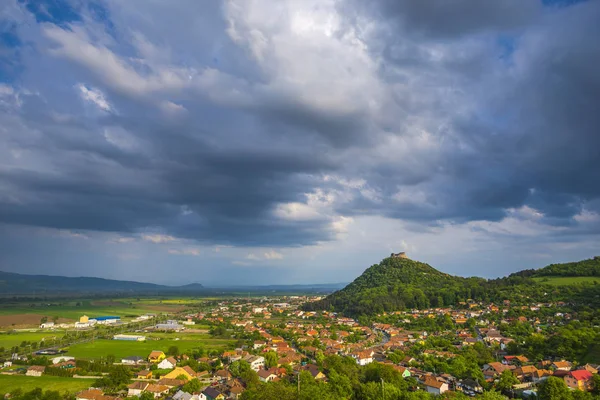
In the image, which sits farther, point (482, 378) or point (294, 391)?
point (482, 378)

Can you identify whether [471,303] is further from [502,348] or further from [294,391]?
[294,391]

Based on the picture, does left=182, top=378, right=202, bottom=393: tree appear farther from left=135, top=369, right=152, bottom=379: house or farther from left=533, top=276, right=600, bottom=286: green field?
left=533, top=276, right=600, bottom=286: green field

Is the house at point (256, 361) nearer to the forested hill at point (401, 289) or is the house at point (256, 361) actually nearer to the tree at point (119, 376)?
the tree at point (119, 376)

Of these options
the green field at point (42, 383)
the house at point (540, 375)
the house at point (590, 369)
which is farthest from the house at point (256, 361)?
the house at point (590, 369)

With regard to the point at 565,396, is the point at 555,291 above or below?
above

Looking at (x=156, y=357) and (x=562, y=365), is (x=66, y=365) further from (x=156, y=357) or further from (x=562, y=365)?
(x=562, y=365)

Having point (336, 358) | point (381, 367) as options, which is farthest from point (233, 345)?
point (381, 367)

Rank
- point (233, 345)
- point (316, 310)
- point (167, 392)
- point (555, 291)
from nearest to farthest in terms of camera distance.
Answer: point (167, 392)
point (233, 345)
point (555, 291)
point (316, 310)

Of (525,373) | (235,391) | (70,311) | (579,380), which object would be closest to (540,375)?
(525,373)
